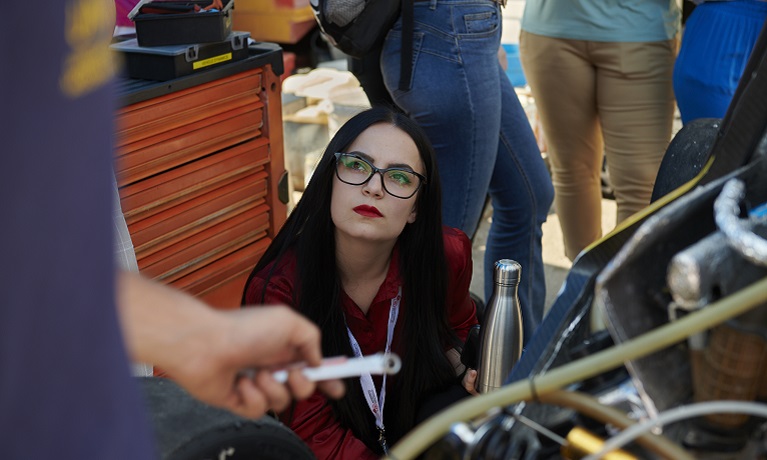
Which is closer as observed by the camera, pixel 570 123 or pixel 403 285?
pixel 403 285

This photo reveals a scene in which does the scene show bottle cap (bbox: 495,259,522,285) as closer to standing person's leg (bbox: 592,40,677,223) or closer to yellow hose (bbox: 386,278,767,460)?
yellow hose (bbox: 386,278,767,460)

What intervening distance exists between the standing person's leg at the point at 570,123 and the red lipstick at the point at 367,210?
0.99 meters

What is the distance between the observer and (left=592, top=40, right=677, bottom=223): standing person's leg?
2.62m

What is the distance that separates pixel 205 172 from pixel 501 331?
2.97ft

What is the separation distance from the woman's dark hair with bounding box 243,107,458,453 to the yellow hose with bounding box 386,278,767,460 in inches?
40.0

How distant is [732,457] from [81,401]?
594 mm

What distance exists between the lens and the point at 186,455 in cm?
103

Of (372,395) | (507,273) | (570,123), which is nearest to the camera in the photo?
(507,273)

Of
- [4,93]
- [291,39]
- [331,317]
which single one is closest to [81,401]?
[4,93]

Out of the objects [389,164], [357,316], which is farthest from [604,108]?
[357,316]

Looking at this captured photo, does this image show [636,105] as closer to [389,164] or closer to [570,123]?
[570,123]

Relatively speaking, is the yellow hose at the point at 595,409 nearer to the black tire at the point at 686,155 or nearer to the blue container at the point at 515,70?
the black tire at the point at 686,155

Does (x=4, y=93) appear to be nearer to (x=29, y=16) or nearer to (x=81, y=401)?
(x=29, y=16)

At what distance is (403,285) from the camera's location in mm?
2033
